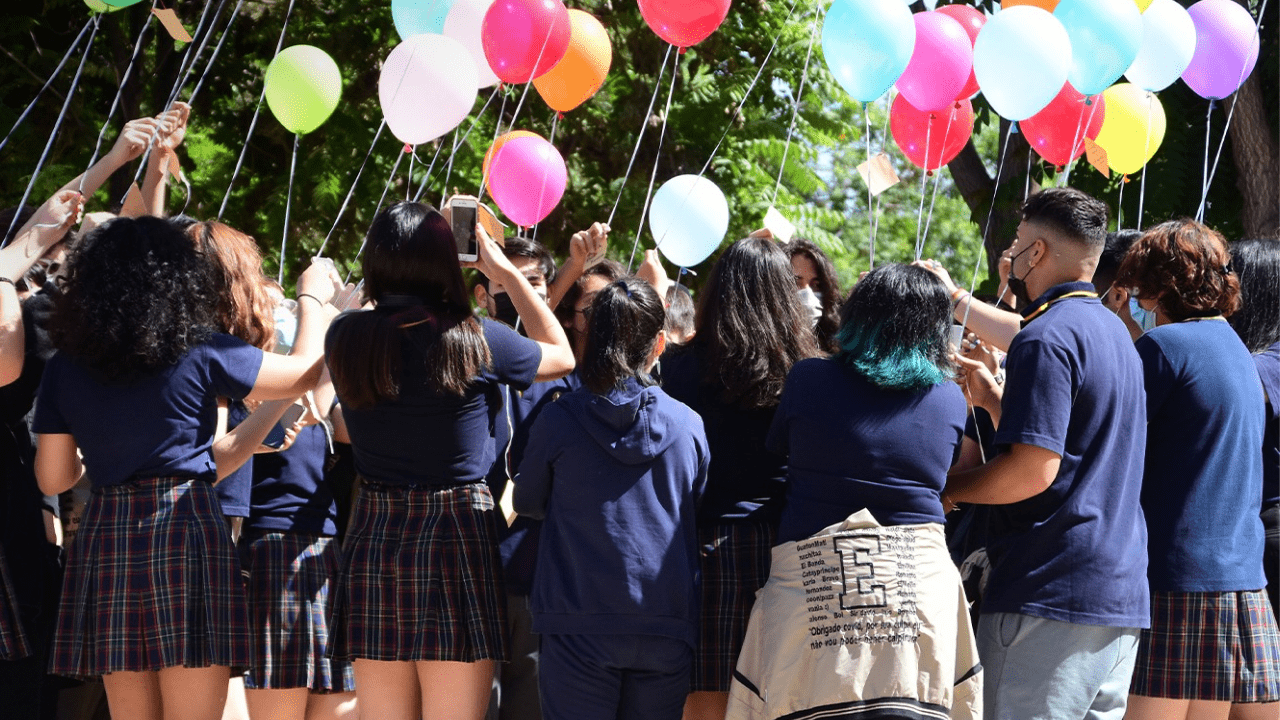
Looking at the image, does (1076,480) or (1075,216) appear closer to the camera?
(1076,480)

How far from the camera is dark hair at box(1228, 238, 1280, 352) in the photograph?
3977 mm

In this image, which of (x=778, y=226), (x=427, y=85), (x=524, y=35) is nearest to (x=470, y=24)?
(x=524, y=35)

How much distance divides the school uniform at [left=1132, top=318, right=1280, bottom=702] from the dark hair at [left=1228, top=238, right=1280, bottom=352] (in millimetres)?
521

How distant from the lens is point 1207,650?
3428 millimetres

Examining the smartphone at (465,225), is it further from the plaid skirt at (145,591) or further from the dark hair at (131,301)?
the plaid skirt at (145,591)

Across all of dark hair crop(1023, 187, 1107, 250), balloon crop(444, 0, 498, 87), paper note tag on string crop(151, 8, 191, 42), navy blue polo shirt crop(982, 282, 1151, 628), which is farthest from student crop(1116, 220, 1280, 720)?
paper note tag on string crop(151, 8, 191, 42)

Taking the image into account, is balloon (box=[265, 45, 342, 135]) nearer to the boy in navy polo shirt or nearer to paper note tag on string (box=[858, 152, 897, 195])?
paper note tag on string (box=[858, 152, 897, 195])

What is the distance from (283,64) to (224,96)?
11.9 feet

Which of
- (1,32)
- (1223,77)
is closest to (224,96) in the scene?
(1,32)

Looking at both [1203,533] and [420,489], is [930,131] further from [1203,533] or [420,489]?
[420,489]

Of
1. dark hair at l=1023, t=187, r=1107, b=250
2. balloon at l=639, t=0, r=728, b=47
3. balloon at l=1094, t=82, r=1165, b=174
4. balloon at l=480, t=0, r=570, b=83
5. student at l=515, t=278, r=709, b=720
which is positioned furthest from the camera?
balloon at l=1094, t=82, r=1165, b=174

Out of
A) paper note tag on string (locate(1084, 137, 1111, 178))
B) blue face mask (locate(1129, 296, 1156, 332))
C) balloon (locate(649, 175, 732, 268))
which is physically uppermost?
paper note tag on string (locate(1084, 137, 1111, 178))

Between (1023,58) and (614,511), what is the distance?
238cm

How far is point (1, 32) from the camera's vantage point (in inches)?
290
